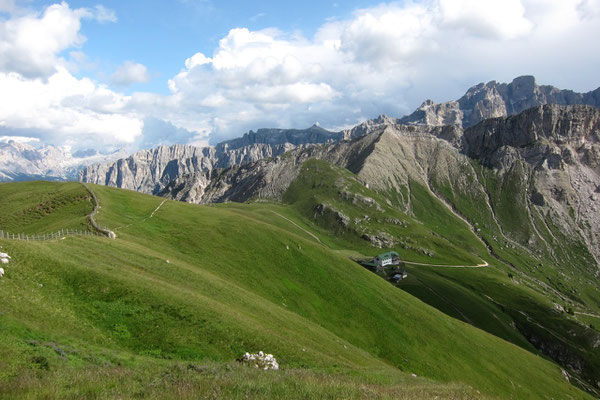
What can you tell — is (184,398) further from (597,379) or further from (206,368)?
(597,379)

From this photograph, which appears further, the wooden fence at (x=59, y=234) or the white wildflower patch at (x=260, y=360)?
the wooden fence at (x=59, y=234)

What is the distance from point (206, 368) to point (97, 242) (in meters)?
32.7

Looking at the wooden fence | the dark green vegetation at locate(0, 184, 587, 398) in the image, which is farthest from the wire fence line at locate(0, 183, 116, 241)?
the dark green vegetation at locate(0, 184, 587, 398)

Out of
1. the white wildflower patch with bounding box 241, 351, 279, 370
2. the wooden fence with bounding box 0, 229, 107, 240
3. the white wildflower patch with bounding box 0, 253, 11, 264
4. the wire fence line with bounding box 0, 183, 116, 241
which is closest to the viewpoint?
the white wildflower patch with bounding box 241, 351, 279, 370

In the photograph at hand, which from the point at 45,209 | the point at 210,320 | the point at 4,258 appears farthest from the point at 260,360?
the point at 45,209

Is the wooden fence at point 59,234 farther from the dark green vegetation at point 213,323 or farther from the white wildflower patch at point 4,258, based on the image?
the white wildflower patch at point 4,258

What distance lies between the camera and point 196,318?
3184 centimetres

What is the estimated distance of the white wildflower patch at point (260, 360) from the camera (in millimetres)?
27516

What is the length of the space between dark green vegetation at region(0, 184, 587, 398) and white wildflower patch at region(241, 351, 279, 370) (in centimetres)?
168

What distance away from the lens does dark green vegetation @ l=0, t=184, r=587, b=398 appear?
15914 mm

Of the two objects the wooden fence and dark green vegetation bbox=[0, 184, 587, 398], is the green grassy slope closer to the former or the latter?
dark green vegetation bbox=[0, 184, 587, 398]

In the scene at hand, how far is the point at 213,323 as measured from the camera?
3206 cm

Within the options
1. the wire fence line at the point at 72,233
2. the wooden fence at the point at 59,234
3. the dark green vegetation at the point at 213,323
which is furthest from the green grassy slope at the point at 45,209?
the wooden fence at the point at 59,234

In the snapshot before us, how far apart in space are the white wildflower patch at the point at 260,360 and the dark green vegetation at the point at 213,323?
5.50 feet
